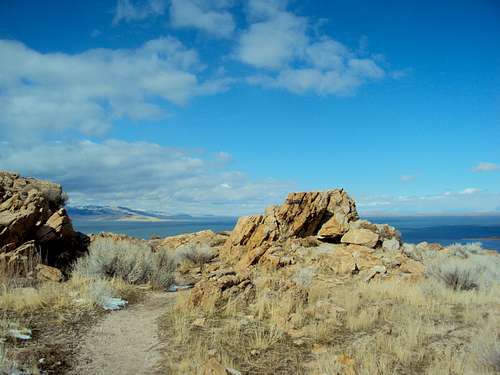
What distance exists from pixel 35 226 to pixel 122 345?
7554mm

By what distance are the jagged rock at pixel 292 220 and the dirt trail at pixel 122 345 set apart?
28.1 ft

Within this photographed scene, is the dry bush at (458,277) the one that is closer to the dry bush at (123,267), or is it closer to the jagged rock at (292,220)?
the jagged rock at (292,220)

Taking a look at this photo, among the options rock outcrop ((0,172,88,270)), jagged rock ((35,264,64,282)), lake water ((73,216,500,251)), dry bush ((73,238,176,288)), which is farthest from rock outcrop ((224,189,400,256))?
lake water ((73,216,500,251))

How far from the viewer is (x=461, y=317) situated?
856 cm

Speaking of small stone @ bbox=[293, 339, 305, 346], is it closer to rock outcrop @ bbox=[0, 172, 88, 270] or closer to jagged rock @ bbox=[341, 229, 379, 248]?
rock outcrop @ bbox=[0, 172, 88, 270]

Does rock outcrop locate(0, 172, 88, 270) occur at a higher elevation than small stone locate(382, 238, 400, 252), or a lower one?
higher

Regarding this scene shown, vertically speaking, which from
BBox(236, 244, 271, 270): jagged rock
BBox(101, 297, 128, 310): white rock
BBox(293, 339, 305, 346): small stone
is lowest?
BBox(293, 339, 305, 346): small stone

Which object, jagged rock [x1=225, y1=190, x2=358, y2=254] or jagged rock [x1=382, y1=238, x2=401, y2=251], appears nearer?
jagged rock [x1=382, y1=238, x2=401, y2=251]

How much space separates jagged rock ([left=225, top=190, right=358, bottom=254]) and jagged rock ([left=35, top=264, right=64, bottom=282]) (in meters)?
7.73

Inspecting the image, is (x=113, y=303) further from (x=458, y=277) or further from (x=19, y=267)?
(x=458, y=277)

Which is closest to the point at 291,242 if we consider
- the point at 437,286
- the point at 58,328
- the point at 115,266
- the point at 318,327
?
the point at 437,286

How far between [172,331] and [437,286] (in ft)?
25.5

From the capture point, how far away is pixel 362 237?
52.0 ft

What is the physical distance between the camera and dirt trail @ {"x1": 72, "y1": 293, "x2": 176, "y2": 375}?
5.66 meters
